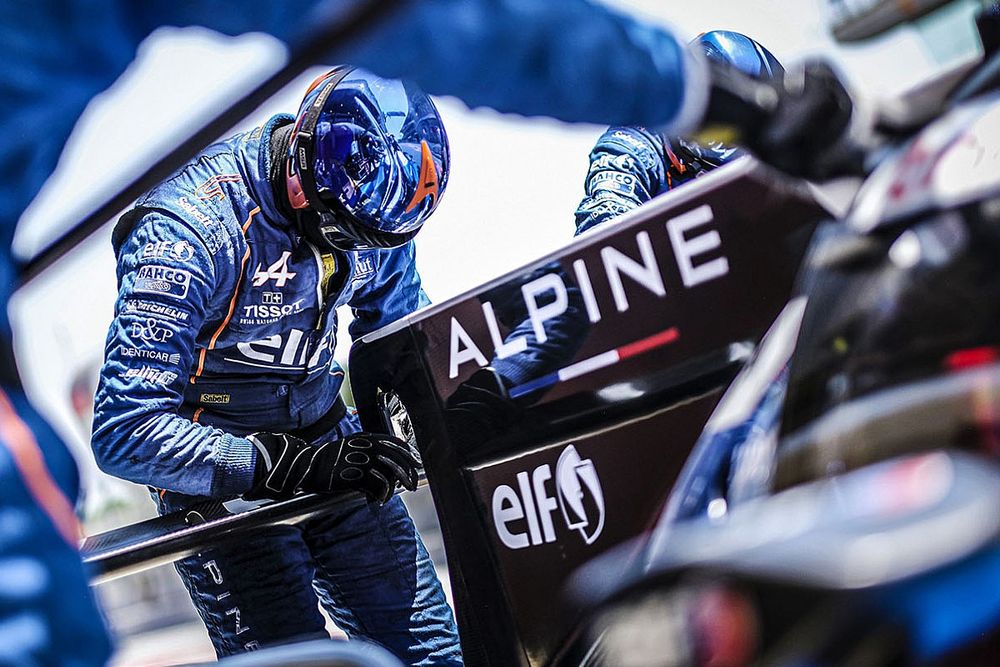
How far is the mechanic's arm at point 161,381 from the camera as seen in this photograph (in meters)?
1.65

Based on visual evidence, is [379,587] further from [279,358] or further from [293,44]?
[293,44]

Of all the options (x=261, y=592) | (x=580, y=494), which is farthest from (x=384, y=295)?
(x=580, y=494)

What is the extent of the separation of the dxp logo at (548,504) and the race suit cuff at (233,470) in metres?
0.51

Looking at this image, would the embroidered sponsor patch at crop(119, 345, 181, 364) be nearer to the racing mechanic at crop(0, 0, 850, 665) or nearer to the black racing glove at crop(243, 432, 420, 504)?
the black racing glove at crop(243, 432, 420, 504)

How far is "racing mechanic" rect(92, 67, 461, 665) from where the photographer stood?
1.67m

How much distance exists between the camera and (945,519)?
1.51 feet

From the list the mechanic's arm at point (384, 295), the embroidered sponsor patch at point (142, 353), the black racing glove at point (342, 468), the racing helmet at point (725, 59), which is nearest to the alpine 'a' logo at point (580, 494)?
the black racing glove at point (342, 468)

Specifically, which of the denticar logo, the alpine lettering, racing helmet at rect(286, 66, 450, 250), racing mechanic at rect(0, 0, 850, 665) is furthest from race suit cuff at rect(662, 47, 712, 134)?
the denticar logo

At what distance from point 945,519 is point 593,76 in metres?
0.37

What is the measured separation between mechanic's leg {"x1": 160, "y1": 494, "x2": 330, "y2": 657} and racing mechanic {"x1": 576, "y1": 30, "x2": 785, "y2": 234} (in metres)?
0.92

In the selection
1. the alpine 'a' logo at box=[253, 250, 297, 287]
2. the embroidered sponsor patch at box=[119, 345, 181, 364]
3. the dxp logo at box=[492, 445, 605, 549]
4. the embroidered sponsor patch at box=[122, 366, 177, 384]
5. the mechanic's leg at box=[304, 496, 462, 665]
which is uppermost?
the alpine 'a' logo at box=[253, 250, 297, 287]

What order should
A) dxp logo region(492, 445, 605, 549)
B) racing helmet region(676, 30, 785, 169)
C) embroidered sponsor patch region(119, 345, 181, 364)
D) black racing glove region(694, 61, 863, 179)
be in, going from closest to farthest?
black racing glove region(694, 61, 863, 179), dxp logo region(492, 445, 605, 549), embroidered sponsor patch region(119, 345, 181, 364), racing helmet region(676, 30, 785, 169)

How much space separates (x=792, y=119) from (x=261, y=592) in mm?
1423

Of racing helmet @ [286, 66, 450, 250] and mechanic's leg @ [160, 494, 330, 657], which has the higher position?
racing helmet @ [286, 66, 450, 250]
